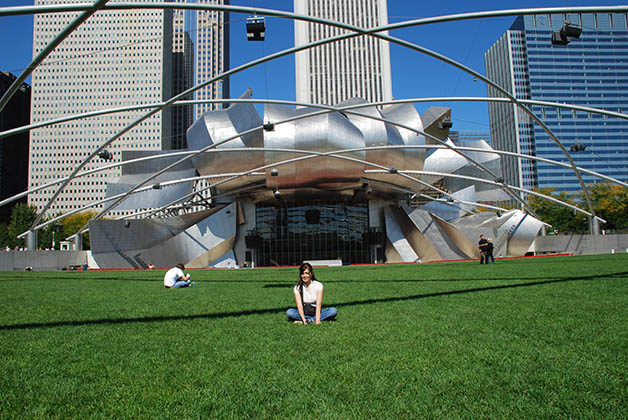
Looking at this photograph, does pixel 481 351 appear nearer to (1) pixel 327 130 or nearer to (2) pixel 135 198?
(1) pixel 327 130

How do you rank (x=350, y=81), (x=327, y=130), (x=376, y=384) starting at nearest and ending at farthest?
(x=376, y=384) → (x=327, y=130) → (x=350, y=81)

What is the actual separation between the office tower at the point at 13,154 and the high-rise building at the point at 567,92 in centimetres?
11132

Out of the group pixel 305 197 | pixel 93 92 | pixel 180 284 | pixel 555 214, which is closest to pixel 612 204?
pixel 555 214

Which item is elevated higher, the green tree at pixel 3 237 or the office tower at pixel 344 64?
the office tower at pixel 344 64

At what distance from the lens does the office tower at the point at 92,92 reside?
11719 centimetres

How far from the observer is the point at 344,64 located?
106 m

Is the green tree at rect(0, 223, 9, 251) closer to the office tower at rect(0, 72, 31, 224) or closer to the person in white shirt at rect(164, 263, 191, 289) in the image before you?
the office tower at rect(0, 72, 31, 224)

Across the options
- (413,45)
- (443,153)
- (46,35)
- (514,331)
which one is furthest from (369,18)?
(514,331)

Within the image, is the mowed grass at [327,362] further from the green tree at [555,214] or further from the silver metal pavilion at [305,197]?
the green tree at [555,214]

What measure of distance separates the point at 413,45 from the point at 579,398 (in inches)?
403

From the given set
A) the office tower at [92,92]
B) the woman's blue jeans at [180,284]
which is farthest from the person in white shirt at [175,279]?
the office tower at [92,92]

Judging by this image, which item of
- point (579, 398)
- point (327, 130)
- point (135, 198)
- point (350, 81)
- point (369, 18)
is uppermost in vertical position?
point (369, 18)

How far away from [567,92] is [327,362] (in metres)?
142

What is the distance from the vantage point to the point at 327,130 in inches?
1171
